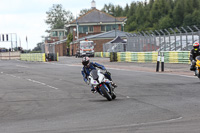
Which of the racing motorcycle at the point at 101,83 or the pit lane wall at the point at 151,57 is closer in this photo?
the racing motorcycle at the point at 101,83

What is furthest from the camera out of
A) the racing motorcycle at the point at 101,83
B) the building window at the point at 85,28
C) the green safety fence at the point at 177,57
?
the building window at the point at 85,28

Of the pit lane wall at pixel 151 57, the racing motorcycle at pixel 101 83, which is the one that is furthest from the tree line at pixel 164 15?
the racing motorcycle at pixel 101 83

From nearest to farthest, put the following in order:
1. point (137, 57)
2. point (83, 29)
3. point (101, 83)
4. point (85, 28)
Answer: point (101, 83) < point (137, 57) < point (83, 29) < point (85, 28)

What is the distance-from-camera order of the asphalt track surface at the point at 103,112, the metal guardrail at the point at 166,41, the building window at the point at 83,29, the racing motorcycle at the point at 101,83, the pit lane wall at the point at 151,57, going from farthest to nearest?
the building window at the point at 83,29
the metal guardrail at the point at 166,41
the pit lane wall at the point at 151,57
the racing motorcycle at the point at 101,83
the asphalt track surface at the point at 103,112

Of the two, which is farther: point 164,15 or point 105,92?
point 164,15

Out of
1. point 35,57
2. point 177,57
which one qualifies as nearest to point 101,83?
point 177,57

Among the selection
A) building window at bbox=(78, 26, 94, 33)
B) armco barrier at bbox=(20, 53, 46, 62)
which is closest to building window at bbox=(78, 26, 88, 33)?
building window at bbox=(78, 26, 94, 33)

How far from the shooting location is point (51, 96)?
1378 centimetres

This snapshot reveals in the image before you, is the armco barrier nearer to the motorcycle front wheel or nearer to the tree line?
the motorcycle front wheel

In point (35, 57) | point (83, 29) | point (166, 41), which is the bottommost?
point (35, 57)

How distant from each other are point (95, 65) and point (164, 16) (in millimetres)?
124279

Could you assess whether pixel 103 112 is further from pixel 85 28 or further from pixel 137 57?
pixel 85 28

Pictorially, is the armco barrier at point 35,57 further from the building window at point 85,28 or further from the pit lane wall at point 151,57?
the building window at point 85,28

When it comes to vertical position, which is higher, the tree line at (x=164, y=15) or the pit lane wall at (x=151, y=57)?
the tree line at (x=164, y=15)
